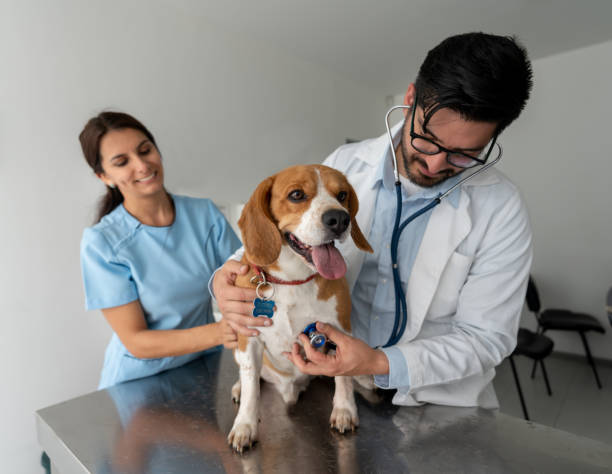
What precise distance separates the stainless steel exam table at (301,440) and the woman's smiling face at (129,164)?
3.02ft

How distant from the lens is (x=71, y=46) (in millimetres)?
2785

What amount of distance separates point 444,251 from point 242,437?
89cm

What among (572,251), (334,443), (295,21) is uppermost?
(295,21)

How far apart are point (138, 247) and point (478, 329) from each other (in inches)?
57.4

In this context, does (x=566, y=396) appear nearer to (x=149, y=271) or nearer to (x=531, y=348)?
(x=531, y=348)

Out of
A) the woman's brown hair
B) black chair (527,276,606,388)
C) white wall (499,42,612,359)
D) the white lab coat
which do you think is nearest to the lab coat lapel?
the white lab coat

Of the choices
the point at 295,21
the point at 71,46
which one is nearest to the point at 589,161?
the point at 295,21

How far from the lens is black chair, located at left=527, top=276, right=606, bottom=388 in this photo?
179 inches

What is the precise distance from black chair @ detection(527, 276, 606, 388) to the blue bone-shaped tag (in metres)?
4.31

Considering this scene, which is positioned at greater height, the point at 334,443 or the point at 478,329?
the point at 478,329

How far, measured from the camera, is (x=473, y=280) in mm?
1319

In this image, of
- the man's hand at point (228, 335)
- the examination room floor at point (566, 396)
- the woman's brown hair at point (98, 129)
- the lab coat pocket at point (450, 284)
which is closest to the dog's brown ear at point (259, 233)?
the man's hand at point (228, 335)

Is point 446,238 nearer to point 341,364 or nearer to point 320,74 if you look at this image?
point 341,364

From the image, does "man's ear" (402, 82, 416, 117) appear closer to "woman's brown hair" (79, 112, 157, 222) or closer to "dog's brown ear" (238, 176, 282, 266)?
"dog's brown ear" (238, 176, 282, 266)
